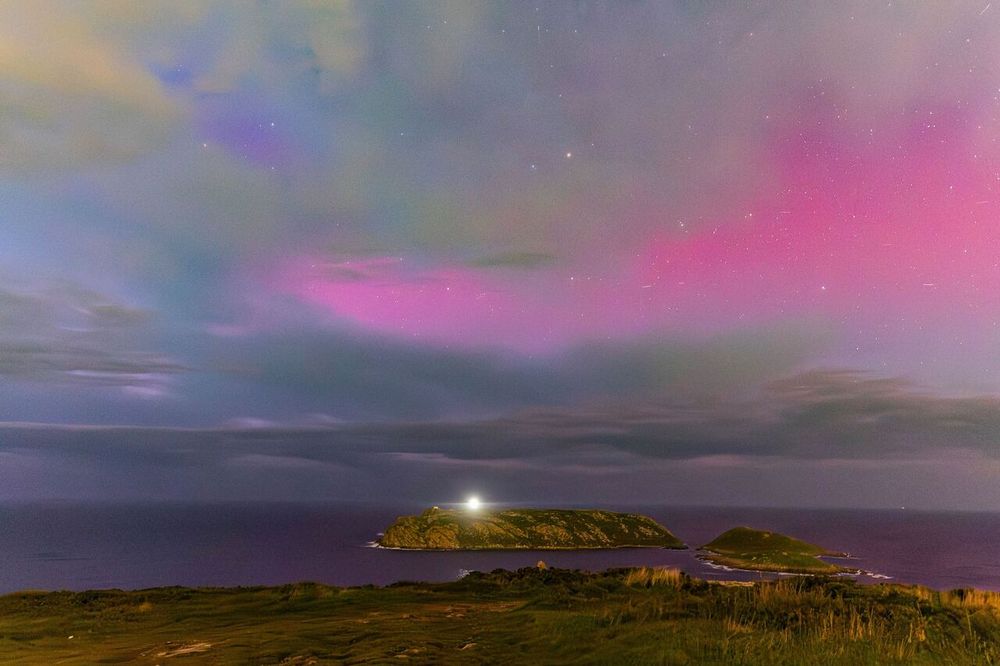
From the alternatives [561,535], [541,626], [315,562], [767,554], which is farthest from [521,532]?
[541,626]

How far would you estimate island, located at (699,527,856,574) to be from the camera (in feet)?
355

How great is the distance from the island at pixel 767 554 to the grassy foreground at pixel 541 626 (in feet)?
316

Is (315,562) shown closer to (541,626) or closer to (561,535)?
(561,535)

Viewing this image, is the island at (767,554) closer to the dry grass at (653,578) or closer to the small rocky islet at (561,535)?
the small rocky islet at (561,535)

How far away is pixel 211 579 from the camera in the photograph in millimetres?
103125

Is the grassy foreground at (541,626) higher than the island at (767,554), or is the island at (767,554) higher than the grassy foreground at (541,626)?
the grassy foreground at (541,626)

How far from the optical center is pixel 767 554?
391ft

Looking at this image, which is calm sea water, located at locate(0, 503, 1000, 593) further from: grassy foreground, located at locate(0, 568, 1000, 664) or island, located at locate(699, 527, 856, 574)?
grassy foreground, located at locate(0, 568, 1000, 664)

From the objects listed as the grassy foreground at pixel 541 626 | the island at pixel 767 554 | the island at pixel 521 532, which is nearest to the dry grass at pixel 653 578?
the grassy foreground at pixel 541 626

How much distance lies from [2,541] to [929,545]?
1026ft

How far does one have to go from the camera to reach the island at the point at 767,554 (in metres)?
108

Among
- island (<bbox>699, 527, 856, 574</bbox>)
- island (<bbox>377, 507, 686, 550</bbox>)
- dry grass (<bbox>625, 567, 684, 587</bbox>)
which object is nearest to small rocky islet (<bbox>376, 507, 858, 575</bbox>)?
island (<bbox>377, 507, 686, 550</bbox>)

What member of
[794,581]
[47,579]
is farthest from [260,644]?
[47,579]

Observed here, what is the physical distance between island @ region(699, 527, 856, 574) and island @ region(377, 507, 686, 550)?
21.2 meters
